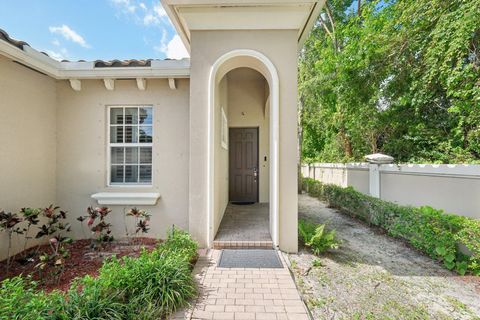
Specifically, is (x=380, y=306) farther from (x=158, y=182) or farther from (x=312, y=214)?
(x=312, y=214)

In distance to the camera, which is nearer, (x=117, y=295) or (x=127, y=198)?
(x=117, y=295)

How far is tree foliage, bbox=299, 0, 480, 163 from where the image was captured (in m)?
5.41

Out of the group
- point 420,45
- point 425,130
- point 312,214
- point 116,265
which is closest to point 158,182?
point 116,265

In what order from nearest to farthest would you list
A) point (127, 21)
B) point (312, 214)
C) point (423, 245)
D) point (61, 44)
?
point (423, 245), point (312, 214), point (127, 21), point (61, 44)

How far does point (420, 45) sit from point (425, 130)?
11.9 ft

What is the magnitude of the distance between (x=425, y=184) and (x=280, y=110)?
4.30m

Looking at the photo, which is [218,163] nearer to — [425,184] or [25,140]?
[25,140]

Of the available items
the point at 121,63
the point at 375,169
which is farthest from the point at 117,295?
the point at 375,169

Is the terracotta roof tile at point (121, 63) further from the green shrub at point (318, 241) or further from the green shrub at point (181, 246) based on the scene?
the green shrub at point (318, 241)

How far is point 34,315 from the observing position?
82.5 inches

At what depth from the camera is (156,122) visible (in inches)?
196

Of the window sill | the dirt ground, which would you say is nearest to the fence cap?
the dirt ground

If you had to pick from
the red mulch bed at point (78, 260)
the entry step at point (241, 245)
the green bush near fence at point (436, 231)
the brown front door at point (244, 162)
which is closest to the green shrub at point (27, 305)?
the red mulch bed at point (78, 260)

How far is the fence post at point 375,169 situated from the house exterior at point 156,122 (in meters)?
4.54
